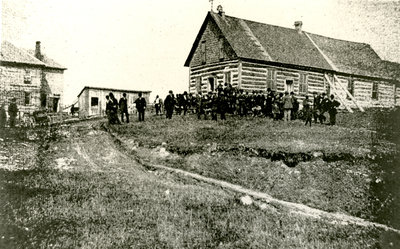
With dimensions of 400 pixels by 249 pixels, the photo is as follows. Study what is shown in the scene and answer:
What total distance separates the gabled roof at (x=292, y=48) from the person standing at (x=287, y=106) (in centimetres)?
549

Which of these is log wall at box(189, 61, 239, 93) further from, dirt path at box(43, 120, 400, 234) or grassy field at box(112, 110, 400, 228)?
dirt path at box(43, 120, 400, 234)

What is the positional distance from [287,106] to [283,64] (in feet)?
23.4

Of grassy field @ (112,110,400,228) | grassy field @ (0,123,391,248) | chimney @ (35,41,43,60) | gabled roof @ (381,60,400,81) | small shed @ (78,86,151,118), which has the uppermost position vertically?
chimney @ (35,41,43,60)

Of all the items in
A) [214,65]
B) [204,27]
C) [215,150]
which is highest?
[204,27]

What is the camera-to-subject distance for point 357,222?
8.98 meters

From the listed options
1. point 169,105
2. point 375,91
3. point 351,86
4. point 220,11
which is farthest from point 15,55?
point 375,91

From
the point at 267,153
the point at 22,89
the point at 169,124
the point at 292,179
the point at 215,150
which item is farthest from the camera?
the point at 22,89

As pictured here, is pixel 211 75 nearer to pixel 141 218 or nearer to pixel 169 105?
pixel 169 105

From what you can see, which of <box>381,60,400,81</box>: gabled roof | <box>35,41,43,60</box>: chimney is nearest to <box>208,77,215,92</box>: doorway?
<box>381,60,400,81</box>: gabled roof

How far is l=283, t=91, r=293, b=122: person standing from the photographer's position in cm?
1934

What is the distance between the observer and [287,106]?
63.8ft

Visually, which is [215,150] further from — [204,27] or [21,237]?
[204,27]

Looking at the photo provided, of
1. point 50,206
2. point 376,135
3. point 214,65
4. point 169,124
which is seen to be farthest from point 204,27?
point 50,206

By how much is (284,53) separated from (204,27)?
545 cm
